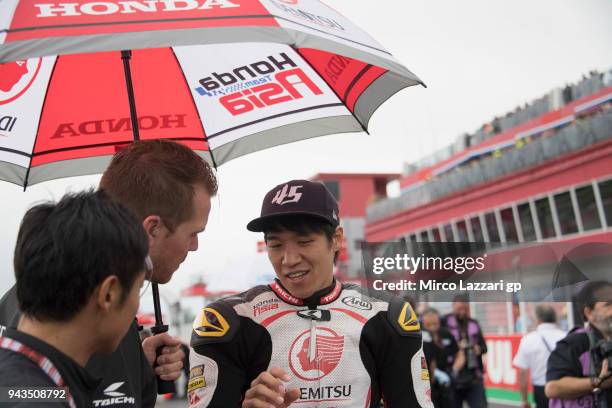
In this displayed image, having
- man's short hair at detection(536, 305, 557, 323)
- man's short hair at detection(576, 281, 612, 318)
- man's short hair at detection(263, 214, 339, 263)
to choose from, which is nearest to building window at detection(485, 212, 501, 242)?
man's short hair at detection(536, 305, 557, 323)

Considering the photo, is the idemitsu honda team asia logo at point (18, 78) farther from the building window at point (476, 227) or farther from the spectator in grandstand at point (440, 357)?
the building window at point (476, 227)

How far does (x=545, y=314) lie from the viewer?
9.59 meters

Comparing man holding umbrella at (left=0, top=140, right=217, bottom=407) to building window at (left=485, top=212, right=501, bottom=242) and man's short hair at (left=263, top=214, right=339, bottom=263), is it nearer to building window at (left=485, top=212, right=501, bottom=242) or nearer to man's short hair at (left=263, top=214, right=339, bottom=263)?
man's short hair at (left=263, top=214, right=339, bottom=263)

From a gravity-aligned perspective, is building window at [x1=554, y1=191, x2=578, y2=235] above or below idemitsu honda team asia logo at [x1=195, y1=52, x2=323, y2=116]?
above

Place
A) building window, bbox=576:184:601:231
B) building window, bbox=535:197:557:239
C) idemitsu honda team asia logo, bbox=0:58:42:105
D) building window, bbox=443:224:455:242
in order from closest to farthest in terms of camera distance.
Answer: idemitsu honda team asia logo, bbox=0:58:42:105 → building window, bbox=576:184:601:231 → building window, bbox=535:197:557:239 → building window, bbox=443:224:455:242

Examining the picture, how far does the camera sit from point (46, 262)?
1.77 meters

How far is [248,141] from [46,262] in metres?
2.40

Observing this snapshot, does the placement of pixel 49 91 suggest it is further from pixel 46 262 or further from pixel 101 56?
Result: pixel 46 262

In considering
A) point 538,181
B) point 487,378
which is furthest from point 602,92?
point 487,378

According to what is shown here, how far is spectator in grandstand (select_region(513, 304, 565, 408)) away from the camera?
31.4ft

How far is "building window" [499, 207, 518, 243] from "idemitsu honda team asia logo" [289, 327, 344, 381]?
117 feet

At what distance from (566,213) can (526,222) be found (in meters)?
3.79

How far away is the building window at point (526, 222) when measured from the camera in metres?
36.0

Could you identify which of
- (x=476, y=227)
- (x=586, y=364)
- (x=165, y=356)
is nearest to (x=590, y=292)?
(x=586, y=364)
